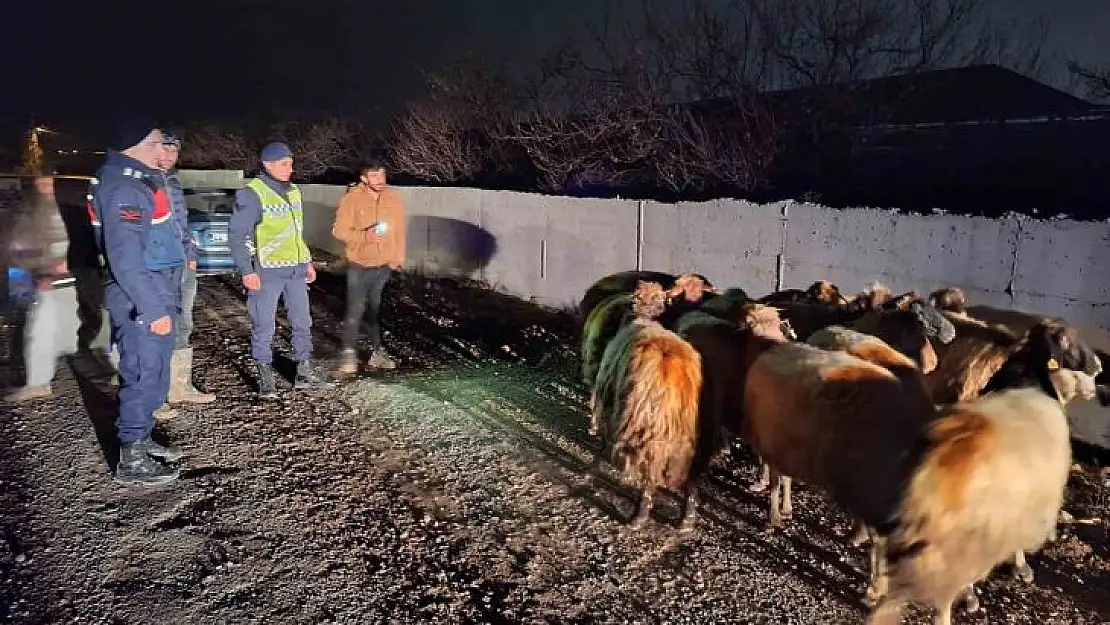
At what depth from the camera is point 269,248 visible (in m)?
6.33

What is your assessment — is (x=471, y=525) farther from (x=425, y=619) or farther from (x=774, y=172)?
(x=774, y=172)

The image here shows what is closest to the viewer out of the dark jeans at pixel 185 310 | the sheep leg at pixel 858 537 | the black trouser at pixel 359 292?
the sheep leg at pixel 858 537

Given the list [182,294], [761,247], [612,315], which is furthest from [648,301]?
[182,294]

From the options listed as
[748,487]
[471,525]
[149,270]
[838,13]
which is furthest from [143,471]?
[838,13]

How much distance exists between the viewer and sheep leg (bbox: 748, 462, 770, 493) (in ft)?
16.8

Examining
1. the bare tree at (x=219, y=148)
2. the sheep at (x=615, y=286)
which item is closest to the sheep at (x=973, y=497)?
the sheep at (x=615, y=286)

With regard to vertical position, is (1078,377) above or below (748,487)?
above

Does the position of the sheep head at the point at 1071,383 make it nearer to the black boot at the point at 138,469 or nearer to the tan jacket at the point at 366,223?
the black boot at the point at 138,469

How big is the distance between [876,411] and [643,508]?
1.53 meters

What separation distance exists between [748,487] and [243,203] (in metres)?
4.57

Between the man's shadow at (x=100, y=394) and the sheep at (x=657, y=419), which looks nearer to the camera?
the sheep at (x=657, y=419)

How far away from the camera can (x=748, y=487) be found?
17.0ft

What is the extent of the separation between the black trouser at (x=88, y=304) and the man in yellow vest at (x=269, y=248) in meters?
2.26

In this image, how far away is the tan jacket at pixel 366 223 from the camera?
7.46m
